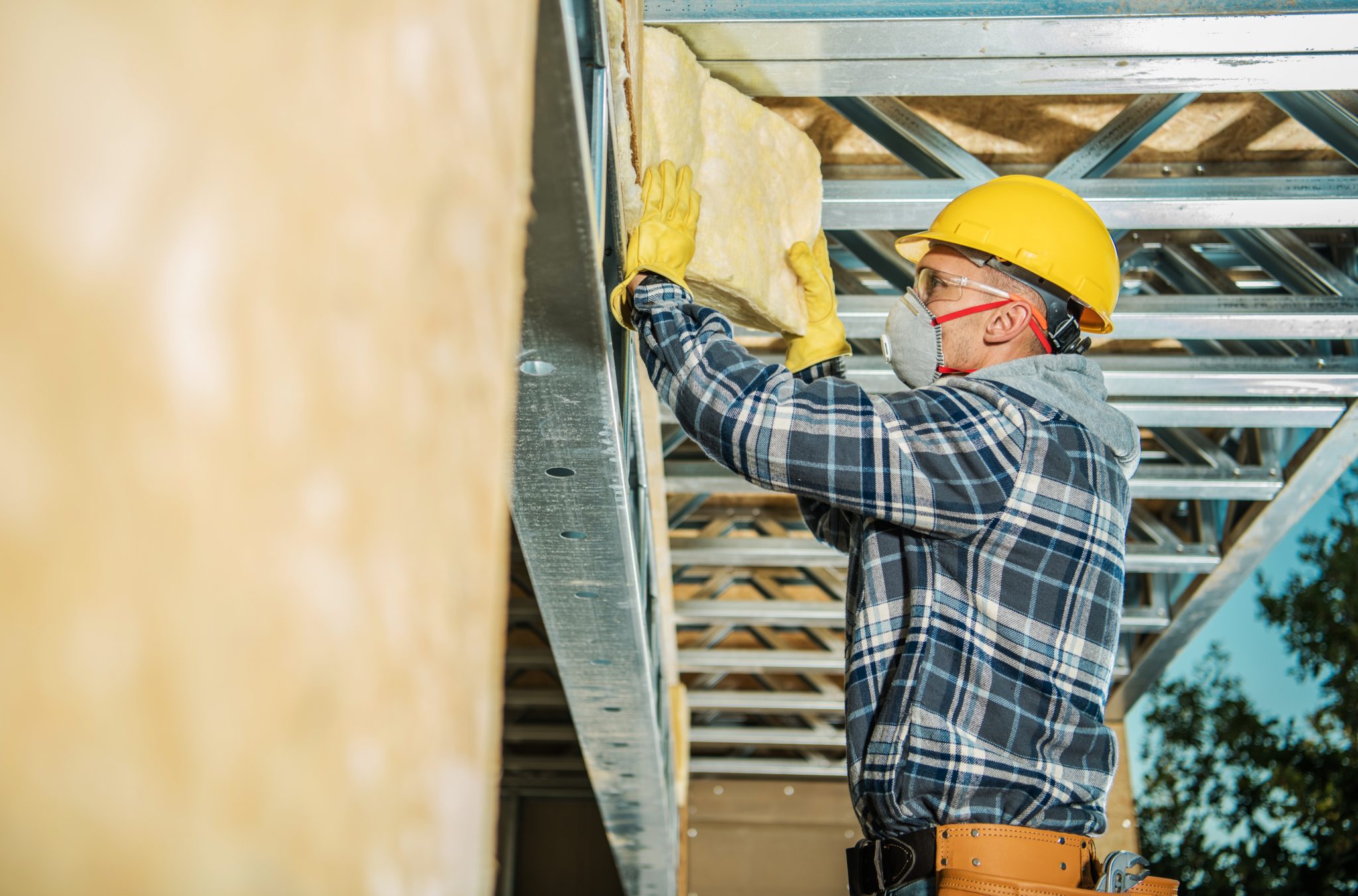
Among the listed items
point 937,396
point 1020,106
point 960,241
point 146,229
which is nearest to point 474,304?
point 146,229

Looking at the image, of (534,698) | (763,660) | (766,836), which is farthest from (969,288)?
(766,836)

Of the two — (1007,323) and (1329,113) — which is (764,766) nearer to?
(1329,113)

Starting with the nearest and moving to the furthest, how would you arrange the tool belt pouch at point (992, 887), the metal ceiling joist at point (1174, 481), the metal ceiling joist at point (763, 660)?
the tool belt pouch at point (992, 887)
the metal ceiling joist at point (1174, 481)
the metal ceiling joist at point (763, 660)

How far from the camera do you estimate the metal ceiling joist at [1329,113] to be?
3.38m

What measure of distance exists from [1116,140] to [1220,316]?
1.04 m

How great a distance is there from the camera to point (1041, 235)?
2652 mm

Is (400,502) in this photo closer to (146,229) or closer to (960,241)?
(146,229)

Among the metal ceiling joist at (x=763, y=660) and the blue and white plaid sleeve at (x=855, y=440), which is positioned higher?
the metal ceiling joist at (x=763, y=660)

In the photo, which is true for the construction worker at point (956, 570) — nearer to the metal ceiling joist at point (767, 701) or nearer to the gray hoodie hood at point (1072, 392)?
the gray hoodie hood at point (1072, 392)

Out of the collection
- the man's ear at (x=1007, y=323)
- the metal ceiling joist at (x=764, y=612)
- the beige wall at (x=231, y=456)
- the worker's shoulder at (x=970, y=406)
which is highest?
the metal ceiling joist at (x=764, y=612)

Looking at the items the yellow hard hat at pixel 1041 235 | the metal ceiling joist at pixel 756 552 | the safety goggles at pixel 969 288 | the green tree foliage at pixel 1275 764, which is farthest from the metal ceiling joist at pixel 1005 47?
the green tree foliage at pixel 1275 764

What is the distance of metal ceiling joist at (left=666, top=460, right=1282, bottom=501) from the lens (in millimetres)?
5445

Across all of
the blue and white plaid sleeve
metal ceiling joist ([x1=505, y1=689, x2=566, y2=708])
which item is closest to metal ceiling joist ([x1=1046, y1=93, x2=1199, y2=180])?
the blue and white plaid sleeve

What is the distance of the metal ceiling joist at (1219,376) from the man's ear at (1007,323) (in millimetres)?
2113
